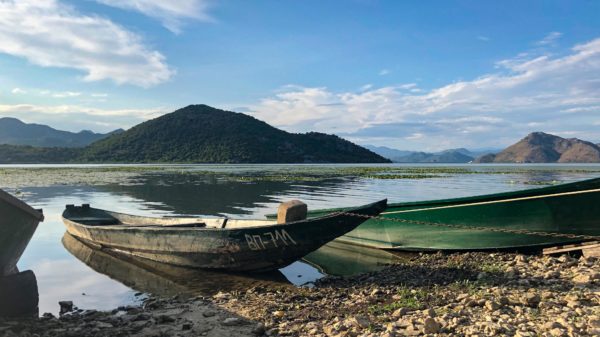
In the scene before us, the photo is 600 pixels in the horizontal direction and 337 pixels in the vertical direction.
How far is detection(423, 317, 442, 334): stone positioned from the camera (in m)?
6.43

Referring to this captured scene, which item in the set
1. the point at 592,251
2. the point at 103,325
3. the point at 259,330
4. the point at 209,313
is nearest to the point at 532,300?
the point at 592,251

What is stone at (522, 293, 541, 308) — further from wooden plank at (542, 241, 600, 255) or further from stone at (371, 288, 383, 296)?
wooden plank at (542, 241, 600, 255)

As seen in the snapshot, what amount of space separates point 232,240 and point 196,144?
565 feet

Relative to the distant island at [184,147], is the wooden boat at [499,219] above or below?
below

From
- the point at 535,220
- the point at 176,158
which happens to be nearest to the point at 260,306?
the point at 535,220

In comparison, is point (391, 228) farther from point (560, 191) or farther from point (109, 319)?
point (109, 319)

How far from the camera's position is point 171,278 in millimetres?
12203

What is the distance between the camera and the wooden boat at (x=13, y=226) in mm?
8570

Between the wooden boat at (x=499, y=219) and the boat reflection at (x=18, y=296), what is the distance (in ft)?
28.6

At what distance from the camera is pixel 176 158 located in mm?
168125

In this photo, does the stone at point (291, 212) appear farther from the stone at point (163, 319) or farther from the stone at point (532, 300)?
the stone at point (532, 300)

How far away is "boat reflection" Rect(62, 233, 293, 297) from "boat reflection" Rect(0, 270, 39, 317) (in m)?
2.71

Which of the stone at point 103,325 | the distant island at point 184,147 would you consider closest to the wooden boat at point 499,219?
the stone at point 103,325

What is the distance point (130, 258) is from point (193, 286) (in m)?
4.31
